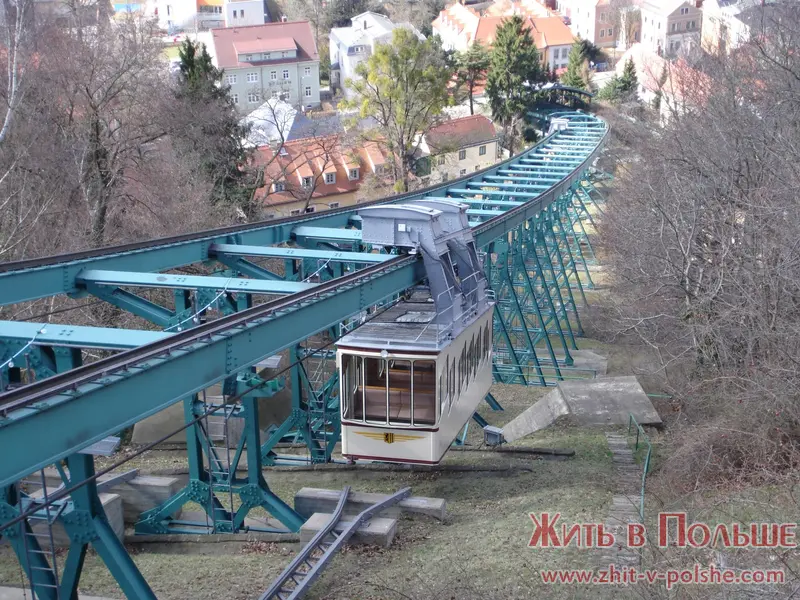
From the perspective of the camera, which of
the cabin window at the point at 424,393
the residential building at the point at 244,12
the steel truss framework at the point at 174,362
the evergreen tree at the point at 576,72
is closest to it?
the steel truss framework at the point at 174,362

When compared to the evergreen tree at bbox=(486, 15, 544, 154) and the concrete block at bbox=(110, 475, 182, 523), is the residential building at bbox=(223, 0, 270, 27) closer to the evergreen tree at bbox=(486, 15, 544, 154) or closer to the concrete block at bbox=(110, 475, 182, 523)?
the evergreen tree at bbox=(486, 15, 544, 154)

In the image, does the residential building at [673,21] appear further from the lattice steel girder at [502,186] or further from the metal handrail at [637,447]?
the metal handrail at [637,447]

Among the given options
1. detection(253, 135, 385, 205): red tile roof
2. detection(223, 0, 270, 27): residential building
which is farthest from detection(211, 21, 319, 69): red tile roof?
detection(223, 0, 270, 27): residential building

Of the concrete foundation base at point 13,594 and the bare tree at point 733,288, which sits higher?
the bare tree at point 733,288

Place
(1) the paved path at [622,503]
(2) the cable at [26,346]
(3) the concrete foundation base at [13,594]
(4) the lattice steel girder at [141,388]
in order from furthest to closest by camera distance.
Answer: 1. (1) the paved path at [622,503]
2. (3) the concrete foundation base at [13,594]
3. (2) the cable at [26,346]
4. (4) the lattice steel girder at [141,388]

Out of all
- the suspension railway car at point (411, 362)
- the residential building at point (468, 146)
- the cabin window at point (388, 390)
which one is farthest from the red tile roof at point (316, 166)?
the cabin window at point (388, 390)

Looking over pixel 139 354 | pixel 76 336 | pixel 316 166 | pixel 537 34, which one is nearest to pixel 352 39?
pixel 537 34
